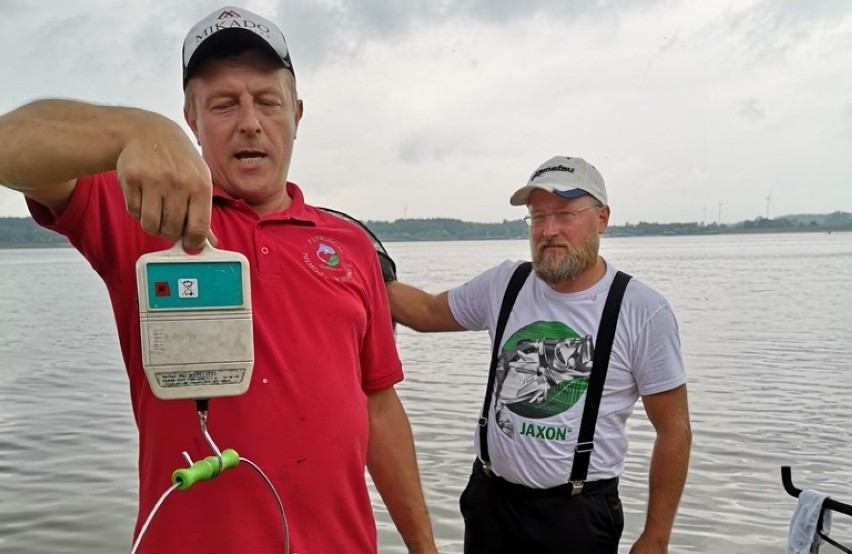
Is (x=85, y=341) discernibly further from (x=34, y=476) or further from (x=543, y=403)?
(x=543, y=403)

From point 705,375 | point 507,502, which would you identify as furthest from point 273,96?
point 705,375

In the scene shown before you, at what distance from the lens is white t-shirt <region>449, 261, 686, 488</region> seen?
11.5 ft

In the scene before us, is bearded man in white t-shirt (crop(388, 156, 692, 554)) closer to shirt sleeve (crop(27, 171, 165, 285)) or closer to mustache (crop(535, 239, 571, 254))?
mustache (crop(535, 239, 571, 254))

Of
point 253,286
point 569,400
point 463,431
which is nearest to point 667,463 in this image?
point 569,400

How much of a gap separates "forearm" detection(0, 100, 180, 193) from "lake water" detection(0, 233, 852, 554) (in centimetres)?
388

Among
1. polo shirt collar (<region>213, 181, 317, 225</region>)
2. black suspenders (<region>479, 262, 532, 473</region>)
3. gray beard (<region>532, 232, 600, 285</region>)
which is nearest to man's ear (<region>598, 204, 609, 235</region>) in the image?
gray beard (<region>532, 232, 600, 285</region>)

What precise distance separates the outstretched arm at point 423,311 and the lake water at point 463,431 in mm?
2297

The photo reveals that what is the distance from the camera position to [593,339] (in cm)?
360

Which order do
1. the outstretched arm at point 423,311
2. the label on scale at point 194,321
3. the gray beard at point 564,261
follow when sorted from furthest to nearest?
the outstretched arm at point 423,311 → the gray beard at point 564,261 → the label on scale at point 194,321

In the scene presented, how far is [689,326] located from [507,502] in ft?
56.5

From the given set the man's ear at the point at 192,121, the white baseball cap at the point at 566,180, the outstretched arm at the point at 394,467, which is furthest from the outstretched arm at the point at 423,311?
the man's ear at the point at 192,121

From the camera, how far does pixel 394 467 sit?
8.56 feet

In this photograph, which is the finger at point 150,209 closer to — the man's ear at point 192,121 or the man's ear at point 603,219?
the man's ear at point 192,121

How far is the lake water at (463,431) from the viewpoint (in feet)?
23.0
